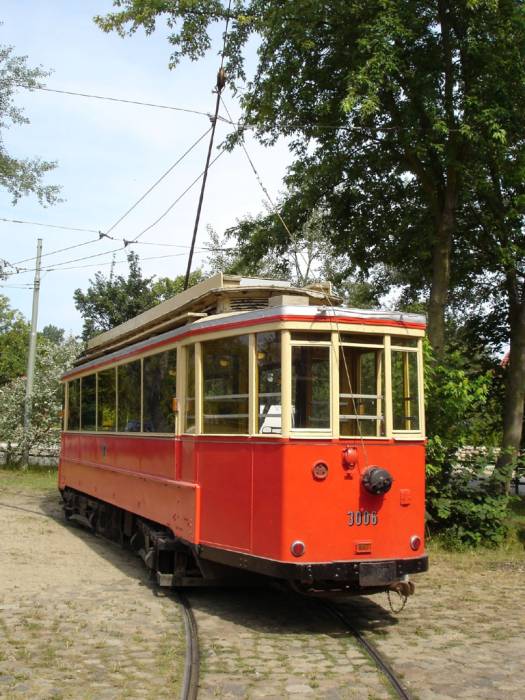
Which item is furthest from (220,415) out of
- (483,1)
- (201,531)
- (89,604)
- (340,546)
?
(483,1)

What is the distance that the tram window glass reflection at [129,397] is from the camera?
1044 centimetres

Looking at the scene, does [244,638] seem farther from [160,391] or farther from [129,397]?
[129,397]

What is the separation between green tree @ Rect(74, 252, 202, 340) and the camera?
2931 cm

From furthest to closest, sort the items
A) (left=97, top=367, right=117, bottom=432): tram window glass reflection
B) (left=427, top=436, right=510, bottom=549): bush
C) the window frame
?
(left=427, top=436, right=510, bottom=549): bush
(left=97, top=367, right=117, bottom=432): tram window glass reflection
the window frame

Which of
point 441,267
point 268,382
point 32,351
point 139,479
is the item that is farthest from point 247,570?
point 32,351

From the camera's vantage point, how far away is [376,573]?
7.23 meters

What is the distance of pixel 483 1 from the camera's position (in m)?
13.1

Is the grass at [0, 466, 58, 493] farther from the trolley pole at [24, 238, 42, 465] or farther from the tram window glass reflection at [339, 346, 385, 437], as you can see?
the tram window glass reflection at [339, 346, 385, 437]

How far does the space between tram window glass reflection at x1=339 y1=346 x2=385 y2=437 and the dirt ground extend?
1.76 m

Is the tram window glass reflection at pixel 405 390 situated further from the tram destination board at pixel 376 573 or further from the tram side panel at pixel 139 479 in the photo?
the tram side panel at pixel 139 479

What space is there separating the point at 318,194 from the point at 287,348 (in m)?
9.87

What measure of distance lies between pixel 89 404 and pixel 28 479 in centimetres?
1209

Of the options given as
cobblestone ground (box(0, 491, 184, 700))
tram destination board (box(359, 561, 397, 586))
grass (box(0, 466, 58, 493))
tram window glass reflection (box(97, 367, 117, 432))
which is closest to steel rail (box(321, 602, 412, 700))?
tram destination board (box(359, 561, 397, 586))

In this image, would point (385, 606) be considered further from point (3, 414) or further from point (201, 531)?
point (3, 414)
